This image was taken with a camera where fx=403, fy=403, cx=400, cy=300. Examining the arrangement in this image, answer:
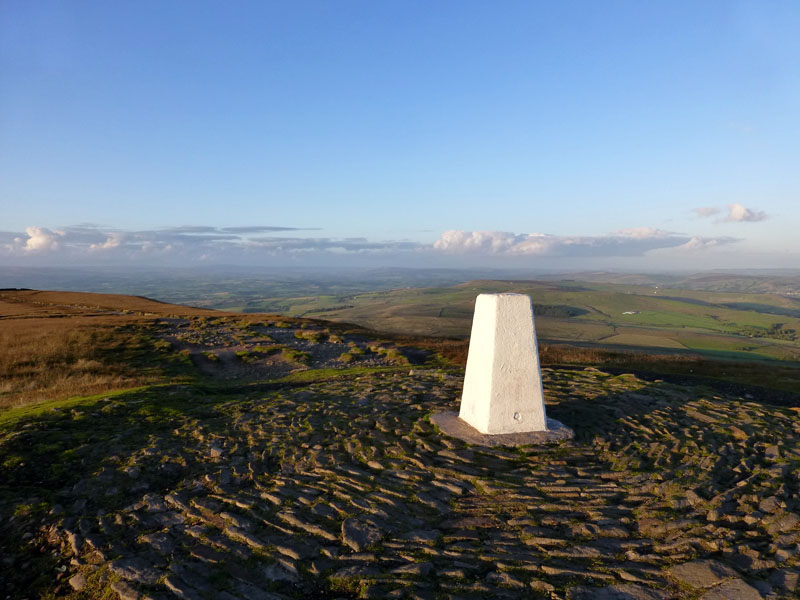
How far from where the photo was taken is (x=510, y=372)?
1052 cm

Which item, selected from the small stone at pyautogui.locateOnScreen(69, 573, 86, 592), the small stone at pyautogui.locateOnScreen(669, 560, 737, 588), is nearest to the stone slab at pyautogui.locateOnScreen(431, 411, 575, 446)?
the small stone at pyautogui.locateOnScreen(669, 560, 737, 588)

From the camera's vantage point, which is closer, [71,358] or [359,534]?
[359,534]

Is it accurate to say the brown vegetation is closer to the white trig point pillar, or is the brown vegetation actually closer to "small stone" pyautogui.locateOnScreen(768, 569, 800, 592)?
the white trig point pillar

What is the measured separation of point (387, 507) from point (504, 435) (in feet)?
14.3

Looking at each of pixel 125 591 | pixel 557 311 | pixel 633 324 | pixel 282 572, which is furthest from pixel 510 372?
pixel 557 311

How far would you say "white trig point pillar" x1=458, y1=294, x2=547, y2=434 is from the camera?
10.5m

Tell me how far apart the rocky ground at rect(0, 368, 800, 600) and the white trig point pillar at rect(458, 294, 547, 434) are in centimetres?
94

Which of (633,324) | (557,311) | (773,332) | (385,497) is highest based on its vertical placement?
(385,497)

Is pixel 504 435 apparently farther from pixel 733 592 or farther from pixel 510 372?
pixel 733 592

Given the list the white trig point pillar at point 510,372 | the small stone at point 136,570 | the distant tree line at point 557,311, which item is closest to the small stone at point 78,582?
the small stone at point 136,570

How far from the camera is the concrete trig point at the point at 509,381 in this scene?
1045 centimetres

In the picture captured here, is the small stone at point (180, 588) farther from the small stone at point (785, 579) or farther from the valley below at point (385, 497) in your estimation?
the small stone at point (785, 579)

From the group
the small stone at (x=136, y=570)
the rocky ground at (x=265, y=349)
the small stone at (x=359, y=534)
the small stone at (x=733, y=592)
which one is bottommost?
the rocky ground at (x=265, y=349)

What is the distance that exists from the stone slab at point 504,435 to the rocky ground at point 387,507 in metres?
0.29
